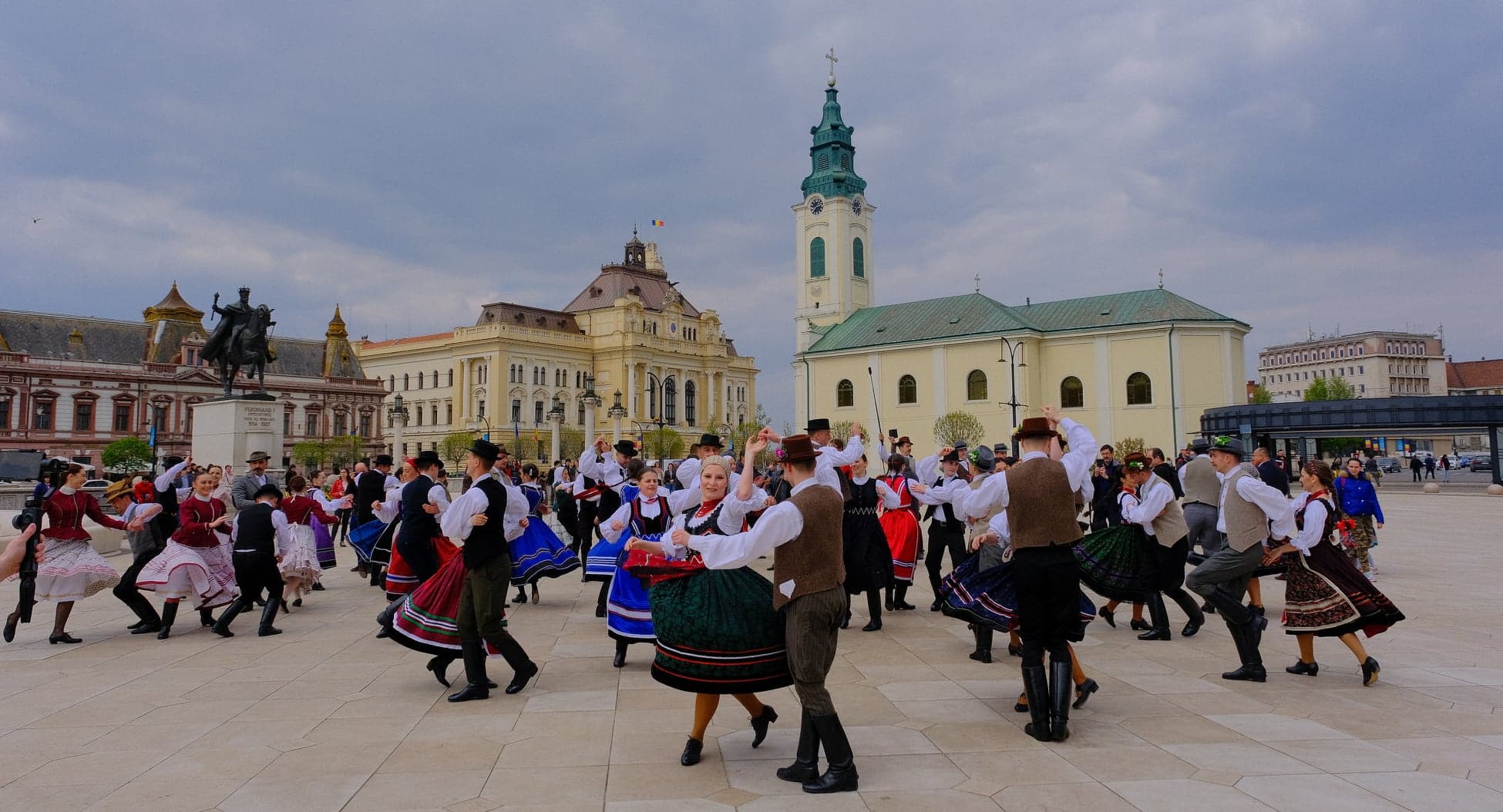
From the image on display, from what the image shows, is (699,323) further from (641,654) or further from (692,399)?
(641,654)

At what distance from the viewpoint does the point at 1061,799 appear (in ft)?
14.6

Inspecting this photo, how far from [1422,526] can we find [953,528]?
16.8 meters

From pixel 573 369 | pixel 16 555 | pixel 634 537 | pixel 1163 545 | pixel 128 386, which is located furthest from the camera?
pixel 573 369

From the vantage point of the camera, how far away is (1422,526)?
21.0 m

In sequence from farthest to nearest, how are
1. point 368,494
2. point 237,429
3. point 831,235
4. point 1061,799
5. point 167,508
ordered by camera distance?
point 831,235 < point 237,429 < point 368,494 < point 167,508 < point 1061,799

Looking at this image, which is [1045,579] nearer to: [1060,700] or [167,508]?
[1060,700]

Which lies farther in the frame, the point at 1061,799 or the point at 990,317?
the point at 990,317

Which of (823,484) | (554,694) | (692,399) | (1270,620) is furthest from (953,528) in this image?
(692,399)

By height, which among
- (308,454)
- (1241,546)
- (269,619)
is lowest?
(269,619)

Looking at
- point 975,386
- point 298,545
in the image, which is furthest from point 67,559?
point 975,386

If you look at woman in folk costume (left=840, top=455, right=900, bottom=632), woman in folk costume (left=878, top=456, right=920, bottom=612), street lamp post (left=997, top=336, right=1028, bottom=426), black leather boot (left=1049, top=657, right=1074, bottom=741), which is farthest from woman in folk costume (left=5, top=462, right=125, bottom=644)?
street lamp post (left=997, top=336, right=1028, bottom=426)

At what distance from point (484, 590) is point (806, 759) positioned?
2984mm

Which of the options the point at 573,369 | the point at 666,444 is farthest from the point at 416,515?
the point at 573,369

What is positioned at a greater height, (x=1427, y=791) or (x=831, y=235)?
(x=831, y=235)
